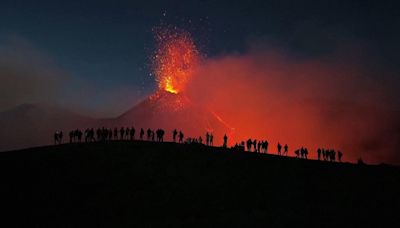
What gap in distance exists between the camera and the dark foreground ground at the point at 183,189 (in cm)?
2536

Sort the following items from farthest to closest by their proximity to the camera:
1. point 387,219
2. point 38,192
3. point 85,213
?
point 38,192, point 85,213, point 387,219

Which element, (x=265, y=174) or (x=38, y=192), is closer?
(x=38, y=192)

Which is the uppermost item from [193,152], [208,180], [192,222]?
[193,152]

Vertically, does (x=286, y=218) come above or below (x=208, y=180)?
below

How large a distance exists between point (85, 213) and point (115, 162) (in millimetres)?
10966

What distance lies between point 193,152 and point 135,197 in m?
13.2

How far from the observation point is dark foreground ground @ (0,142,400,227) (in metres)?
25.4

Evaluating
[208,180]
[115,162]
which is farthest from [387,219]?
[115,162]

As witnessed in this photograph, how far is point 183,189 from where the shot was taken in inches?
1280

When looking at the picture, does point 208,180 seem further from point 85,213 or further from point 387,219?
point 387,219

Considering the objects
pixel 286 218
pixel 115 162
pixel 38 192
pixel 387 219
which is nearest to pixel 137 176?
pixel 115 162

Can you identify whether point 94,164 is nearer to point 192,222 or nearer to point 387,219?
point 192,222

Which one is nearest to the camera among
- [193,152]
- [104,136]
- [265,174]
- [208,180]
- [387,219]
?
[387,219]

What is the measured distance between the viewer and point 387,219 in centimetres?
2434
